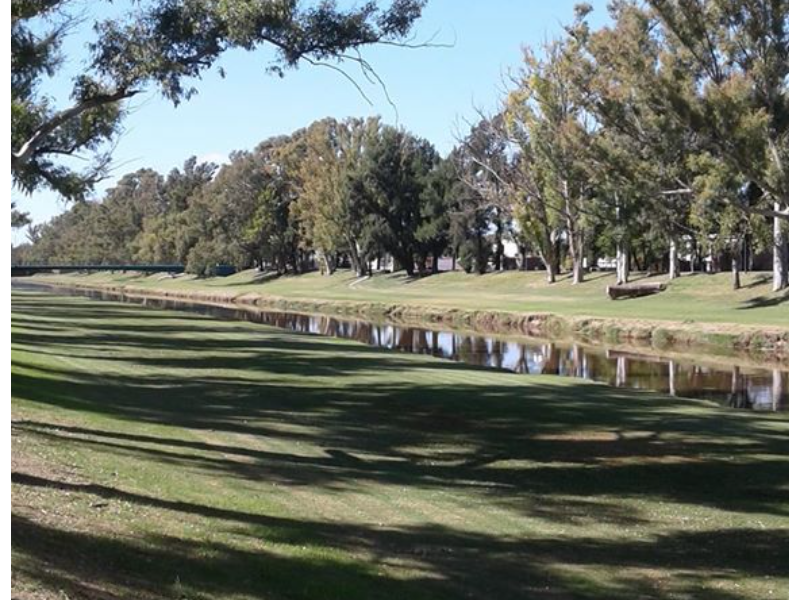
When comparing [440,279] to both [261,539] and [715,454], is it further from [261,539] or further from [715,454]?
[261,539]

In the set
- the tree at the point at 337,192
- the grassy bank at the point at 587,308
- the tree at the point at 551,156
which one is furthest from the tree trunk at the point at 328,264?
the tree at the point at 551,156

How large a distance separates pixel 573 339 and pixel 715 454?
1037 inches

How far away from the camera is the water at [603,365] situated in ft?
79.5

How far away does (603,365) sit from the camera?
101ft

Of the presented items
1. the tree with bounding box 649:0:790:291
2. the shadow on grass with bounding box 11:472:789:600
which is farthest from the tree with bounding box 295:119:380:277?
the shadow on grass with bounding box 11:472:789:600

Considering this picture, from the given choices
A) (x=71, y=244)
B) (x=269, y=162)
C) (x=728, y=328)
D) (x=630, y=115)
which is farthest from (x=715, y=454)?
(x=71, y=244)

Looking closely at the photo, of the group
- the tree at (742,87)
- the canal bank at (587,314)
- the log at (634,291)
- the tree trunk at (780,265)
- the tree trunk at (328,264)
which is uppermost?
the tree at (742,87)

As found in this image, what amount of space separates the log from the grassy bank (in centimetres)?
82

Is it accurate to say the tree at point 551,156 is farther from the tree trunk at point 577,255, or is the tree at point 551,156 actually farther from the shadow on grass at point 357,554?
the shadow on grass at point 357,554

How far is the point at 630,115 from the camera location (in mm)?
44938

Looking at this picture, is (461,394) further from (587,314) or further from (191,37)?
(587,314)

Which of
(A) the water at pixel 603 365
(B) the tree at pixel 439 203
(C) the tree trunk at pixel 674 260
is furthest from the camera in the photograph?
(B) the tree at pixel 439 203

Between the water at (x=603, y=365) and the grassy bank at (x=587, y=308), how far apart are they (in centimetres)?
270

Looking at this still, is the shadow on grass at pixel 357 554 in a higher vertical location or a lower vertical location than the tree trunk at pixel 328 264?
lower
